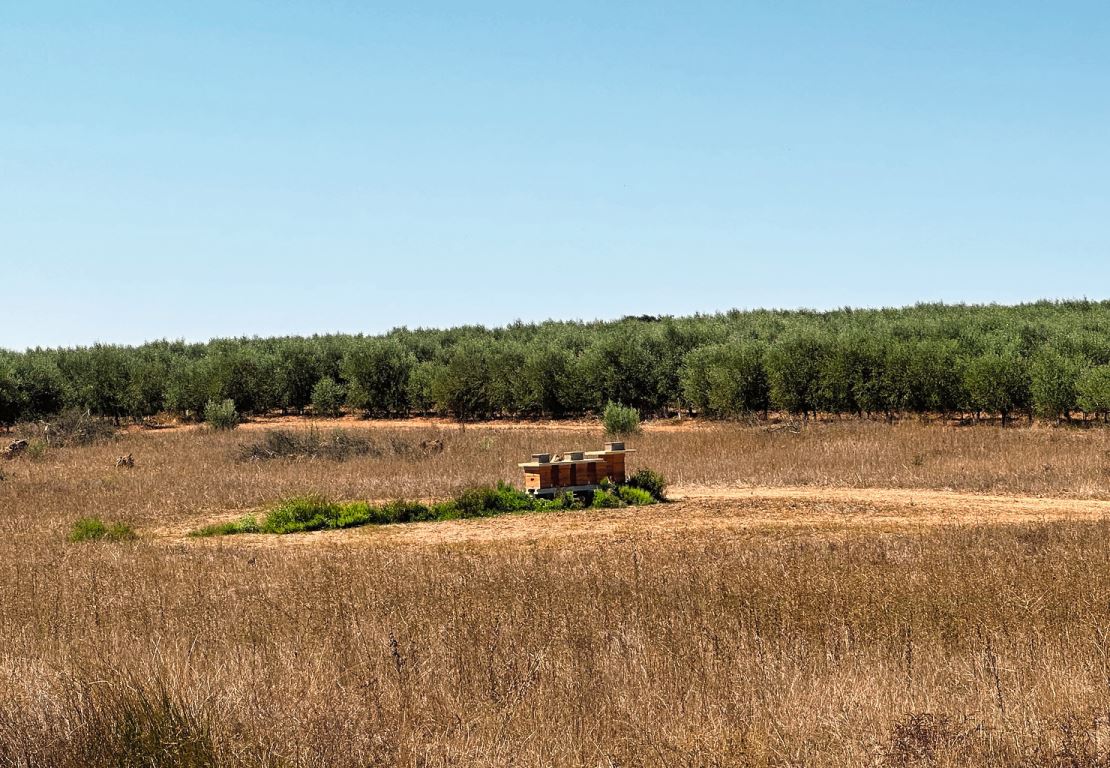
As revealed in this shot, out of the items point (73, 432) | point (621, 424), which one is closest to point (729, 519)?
point (621, 424)

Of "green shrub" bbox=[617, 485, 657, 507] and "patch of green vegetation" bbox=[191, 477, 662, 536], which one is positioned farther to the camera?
"green shrub" bbox=[617, 485, 657, 507]

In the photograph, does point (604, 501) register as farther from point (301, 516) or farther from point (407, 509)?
point (301, 516)

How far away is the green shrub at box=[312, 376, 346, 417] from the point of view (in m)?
49.8

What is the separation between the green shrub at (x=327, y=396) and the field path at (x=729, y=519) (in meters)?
31.8

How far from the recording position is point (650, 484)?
19.7m

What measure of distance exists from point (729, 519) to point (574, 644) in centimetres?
941

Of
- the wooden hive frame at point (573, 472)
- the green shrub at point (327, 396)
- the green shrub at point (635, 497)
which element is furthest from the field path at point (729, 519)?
the green shrub at point (327, 396)

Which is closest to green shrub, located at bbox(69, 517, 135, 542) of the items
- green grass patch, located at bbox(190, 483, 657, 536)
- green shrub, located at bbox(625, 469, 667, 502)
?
green grass patch, located at bbox(190, 483, 657, 536)

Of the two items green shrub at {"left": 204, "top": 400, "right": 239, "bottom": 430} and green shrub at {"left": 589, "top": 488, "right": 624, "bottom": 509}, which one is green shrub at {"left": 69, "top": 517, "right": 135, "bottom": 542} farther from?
green shrub at {"left": 204, "top": 400, "right": 239, "bottom": 430}

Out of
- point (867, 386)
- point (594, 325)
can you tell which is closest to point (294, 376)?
point (594, 325)

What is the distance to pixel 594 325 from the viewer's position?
70.2 metres

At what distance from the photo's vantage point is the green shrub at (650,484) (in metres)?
19.6

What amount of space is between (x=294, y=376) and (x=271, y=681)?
47.3 metres

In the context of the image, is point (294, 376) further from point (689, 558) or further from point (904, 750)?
point (904, 750)
